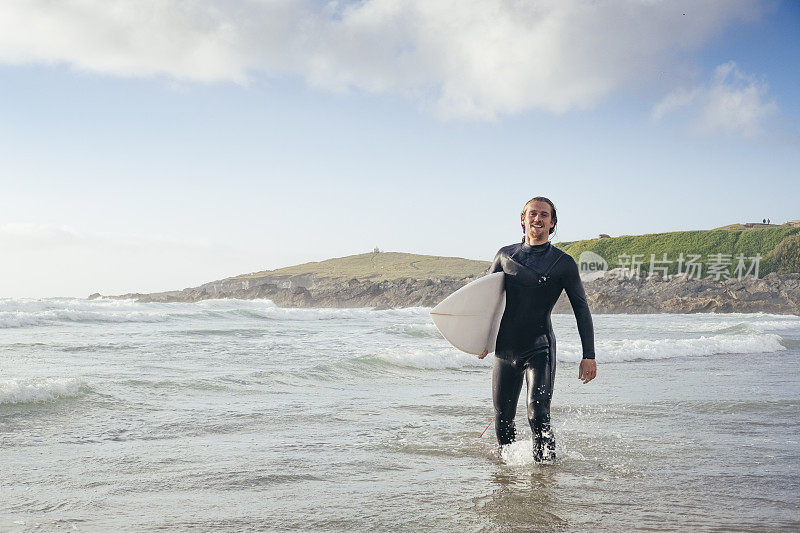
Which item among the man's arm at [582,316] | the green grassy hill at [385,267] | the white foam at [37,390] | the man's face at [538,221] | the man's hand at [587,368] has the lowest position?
the white foam at [37,390]

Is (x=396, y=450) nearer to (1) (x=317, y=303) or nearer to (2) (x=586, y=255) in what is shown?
(1) (x=317, y=303)

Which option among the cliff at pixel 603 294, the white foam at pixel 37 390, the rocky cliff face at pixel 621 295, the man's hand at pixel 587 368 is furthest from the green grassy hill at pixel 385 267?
the man's hand at pixel 587 368

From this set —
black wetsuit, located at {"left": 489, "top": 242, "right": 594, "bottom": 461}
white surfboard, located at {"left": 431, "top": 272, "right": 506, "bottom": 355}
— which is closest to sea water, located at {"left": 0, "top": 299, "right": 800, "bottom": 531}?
black wetsuit, located at {"left": 489, "top": 242, "right": 594, "bottom": 461}

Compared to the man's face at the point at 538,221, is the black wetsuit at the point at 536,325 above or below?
below

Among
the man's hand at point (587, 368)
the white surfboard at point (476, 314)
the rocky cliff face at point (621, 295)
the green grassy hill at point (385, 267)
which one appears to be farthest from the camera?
the green grassy hill at point (385, 267)

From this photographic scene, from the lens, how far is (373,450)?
506 cm

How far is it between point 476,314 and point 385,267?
284ft

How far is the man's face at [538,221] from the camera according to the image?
4.60 metres

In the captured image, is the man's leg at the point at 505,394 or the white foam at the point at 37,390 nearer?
the man's leg at the point at 505,394

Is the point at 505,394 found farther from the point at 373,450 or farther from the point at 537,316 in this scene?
the point at 373,450

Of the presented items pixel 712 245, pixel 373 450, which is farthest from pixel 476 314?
pixel 712 245

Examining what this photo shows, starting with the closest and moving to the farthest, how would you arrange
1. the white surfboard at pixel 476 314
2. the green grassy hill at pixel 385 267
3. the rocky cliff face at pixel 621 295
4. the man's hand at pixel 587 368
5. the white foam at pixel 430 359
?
the man's hand at pixel 587 368 → the white surfboard at pixel 476 314 → the white foam at pixel 430 359 → the rocky cliff face at pixel 621 295 → the green grassy hill at pixel 385 267

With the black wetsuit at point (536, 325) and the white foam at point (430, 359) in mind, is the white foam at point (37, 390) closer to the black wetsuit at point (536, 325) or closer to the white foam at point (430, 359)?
the black wetsuit at point (536, 325)

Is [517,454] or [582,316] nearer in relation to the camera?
[582,316]
